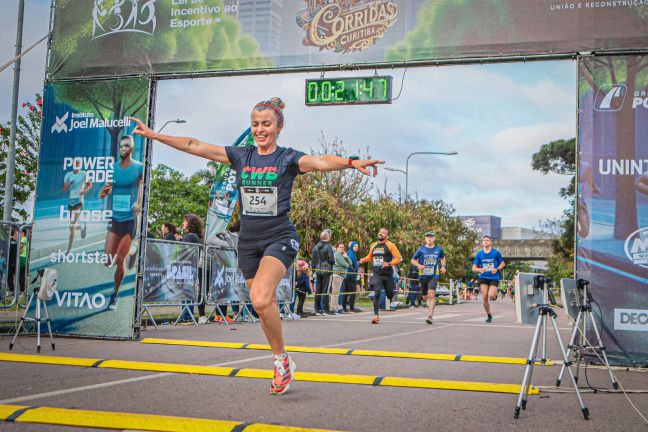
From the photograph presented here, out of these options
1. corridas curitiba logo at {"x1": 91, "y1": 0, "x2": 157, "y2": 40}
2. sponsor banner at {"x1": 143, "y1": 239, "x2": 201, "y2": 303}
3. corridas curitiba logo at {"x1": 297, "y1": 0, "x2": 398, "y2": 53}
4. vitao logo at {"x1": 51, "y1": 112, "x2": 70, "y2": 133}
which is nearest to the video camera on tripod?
corridas curitiba logo at {"x1": 297, "y1": 0, "x2": 398, "y2": 53}

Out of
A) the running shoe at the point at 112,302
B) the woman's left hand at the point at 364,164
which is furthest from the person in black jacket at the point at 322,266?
the woman's left hand at the point at 364,164

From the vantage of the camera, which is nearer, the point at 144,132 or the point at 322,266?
the point at 144,132

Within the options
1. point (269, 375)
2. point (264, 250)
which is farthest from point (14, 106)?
point (264, 250)

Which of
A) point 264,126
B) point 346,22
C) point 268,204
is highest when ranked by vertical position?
point 346,22

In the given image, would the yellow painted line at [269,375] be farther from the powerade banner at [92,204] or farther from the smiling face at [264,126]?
the powerade banner at [92,204]

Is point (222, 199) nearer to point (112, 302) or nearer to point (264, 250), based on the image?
point (112, 302)

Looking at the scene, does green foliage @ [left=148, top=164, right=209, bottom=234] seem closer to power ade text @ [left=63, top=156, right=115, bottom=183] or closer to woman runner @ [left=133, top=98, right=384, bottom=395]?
power ade text @ [left=63, top=156, right=115, bottom=183]

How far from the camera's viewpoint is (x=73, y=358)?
26.0 ft

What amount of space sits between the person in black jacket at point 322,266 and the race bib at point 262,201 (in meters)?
12.6

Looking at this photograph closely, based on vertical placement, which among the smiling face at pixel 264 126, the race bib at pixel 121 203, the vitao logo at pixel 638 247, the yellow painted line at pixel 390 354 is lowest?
the yellow painted line at pixel 390 354

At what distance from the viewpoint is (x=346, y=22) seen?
1020cm

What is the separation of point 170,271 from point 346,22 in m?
6.38

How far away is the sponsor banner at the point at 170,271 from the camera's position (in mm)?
13266

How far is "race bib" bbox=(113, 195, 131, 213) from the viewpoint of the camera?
10719 millimetres
